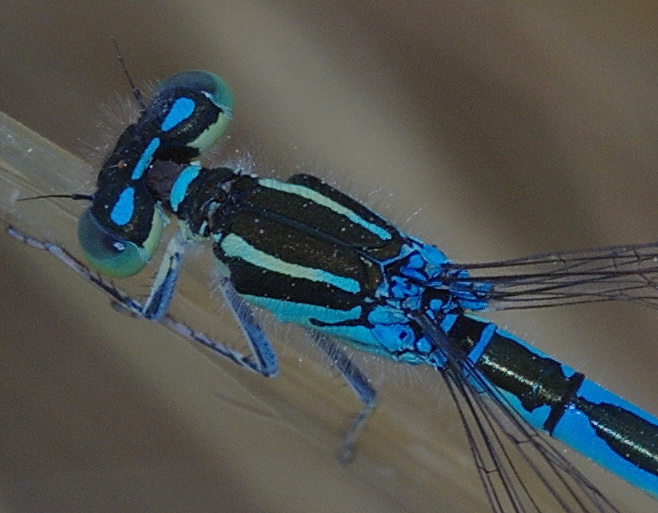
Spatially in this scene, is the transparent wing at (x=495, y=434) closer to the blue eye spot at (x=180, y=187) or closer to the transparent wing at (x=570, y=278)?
the transparent wing at (x=570, y=278)

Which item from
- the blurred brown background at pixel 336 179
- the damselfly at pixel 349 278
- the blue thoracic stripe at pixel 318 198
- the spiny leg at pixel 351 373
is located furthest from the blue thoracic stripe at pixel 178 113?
the spiny leg at pixel 351 373

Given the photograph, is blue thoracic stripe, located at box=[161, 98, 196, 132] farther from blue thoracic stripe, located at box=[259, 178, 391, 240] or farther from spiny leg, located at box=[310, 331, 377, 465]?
spiny leg, located at box=[310, 331, 377, 465]

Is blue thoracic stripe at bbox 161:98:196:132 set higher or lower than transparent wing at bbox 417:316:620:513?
higher

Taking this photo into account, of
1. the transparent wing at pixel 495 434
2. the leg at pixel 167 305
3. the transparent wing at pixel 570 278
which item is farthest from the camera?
the leg at pixel 167 305

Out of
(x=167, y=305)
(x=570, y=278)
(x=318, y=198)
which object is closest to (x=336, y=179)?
(x=318, y=198)

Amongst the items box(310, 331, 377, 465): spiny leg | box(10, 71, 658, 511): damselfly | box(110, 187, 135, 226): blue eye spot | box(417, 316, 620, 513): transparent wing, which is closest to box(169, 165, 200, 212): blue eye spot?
box(10, 71, 658, 511): damselfly

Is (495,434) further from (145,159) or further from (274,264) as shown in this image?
(145,159)

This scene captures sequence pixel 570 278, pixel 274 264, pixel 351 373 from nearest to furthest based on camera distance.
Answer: pixel 274 264 < pixel 570 278 < pixel 351 373
